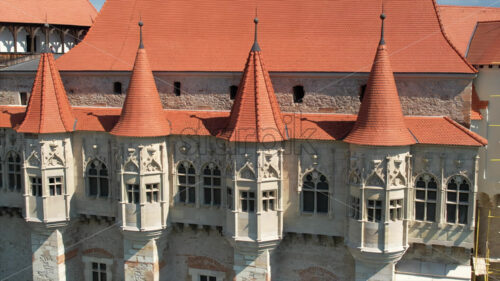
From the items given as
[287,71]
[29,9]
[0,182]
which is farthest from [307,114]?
[29,9]

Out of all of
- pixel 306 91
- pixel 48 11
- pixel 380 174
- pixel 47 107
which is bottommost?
pixel 380 174

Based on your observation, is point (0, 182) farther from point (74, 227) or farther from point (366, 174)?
point (366, 174)

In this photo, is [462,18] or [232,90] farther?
[462,18]

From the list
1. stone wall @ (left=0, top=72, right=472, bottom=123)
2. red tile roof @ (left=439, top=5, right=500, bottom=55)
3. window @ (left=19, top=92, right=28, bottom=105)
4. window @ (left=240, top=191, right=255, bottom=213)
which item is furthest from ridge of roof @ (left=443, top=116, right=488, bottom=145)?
window @ (left=19, top=92, right=28, bottom=105)

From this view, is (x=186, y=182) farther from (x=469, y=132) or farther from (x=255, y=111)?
(x=469, y=132)

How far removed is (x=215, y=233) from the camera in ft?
65.6

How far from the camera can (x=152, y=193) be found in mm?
19422

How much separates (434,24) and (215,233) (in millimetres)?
11866

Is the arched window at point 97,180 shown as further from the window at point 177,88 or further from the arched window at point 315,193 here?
the arched window at point 315,193

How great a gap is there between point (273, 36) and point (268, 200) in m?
7.03

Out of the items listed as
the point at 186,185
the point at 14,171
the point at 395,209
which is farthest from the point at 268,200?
the point at 14,171

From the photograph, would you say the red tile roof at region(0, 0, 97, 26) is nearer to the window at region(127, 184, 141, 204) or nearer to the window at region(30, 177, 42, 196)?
the window at region(30, 177, 42, 196)

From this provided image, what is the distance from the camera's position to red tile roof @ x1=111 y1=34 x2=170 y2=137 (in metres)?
18.8

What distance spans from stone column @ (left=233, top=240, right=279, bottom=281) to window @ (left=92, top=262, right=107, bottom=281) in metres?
6.54
